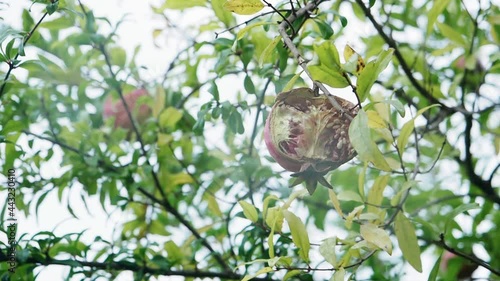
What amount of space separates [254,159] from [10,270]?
358 mm

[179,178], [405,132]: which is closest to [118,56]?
[179,178]

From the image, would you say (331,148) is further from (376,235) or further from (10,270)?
→ (10,270)

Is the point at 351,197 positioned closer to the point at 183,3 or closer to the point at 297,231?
the point at 297,231

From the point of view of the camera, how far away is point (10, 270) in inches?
34.9

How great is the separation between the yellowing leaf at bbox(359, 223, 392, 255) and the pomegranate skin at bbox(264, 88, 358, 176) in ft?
0.31

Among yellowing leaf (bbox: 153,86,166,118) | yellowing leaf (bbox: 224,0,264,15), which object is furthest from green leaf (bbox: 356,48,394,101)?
yellowing leaf (bbox: 153,86,166,118)

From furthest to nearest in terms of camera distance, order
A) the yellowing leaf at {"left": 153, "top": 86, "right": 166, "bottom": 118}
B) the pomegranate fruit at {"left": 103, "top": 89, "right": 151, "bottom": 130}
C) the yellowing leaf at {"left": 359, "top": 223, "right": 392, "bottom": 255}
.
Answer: the pomegranate fruit at {"left": 103, "top": 89, "right": 151, "bottom": 130}, the yellowing leaf at {"left": 153, "top": 86, "right": 166, "bottom": 118}, the yellowing leaf at {"left": 359, "top": 223, "right": 392, "bottom": 255}

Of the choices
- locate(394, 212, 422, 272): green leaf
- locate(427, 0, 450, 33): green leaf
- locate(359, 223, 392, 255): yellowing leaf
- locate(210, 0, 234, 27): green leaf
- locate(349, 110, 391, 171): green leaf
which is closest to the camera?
locate(349, 110, 391, 171): green leaf

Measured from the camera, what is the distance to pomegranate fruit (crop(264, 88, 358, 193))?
64cm

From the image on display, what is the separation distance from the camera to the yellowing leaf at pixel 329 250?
696 millimetres

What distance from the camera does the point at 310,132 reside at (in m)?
0.64

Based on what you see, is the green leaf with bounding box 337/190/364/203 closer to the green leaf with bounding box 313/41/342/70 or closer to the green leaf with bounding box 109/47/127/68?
the green leaf with bounding box 313/41/342/70

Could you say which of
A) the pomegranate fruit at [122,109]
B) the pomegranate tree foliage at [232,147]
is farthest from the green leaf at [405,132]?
the pomegranate fruit at [122,109]

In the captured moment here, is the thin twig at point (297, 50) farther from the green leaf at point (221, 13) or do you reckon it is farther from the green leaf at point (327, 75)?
the green leaf at point (221, 13)
